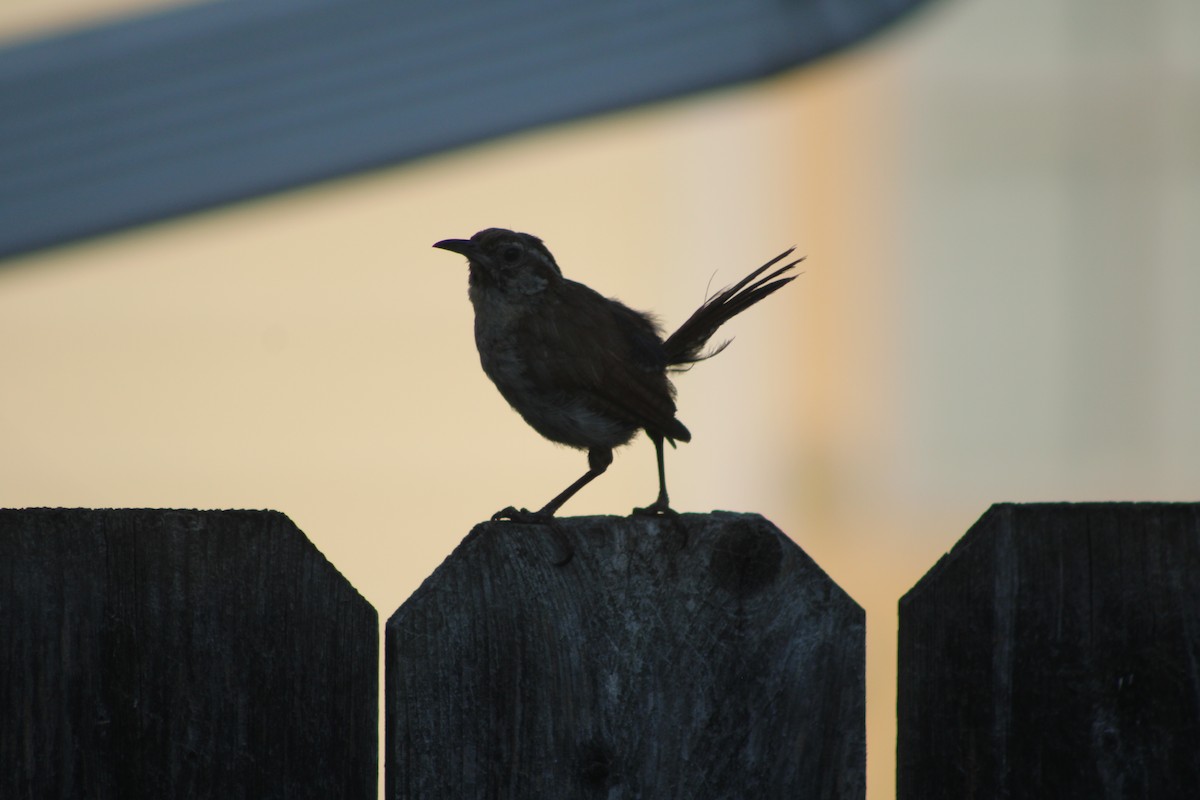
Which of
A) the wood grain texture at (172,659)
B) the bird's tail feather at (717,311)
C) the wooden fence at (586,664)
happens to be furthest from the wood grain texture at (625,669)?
the bird's tail feather at (717,311)

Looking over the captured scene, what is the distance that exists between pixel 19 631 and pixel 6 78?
2.93 metres

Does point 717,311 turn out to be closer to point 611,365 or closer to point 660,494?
point 611,365

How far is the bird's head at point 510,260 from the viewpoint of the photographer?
12.1 feet

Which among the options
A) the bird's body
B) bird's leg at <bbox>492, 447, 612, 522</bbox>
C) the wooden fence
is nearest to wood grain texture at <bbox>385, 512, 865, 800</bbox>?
the wooden fence

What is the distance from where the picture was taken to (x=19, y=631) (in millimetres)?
2145

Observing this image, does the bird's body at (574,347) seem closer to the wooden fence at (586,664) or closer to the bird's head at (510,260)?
the bird's head at (510,260)

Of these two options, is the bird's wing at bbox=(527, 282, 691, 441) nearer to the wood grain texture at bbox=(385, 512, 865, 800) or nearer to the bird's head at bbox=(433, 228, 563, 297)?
the bird's head at bbox=(433, 228, 563, 297)

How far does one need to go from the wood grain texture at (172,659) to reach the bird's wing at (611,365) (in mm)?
1220

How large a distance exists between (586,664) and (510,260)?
5.63 ft

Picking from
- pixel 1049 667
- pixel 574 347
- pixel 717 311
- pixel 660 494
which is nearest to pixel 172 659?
pixel 660 494

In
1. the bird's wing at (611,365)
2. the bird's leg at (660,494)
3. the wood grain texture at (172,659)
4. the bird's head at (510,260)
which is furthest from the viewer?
the bird's head at (510,260)

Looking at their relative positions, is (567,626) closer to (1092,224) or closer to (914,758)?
(914,758)

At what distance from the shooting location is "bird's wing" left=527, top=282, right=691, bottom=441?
327 cm

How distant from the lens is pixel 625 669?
219cm
